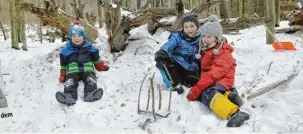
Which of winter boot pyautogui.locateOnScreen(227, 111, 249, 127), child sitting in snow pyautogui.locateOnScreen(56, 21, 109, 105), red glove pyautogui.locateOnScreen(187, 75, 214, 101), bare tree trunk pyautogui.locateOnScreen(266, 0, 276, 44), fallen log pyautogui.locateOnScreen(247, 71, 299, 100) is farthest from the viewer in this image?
bare tree trunk pyautogui.locateOnScreen(266, 0, 276, 44)

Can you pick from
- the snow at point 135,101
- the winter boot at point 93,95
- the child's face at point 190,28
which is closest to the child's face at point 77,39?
the snow at point 135,101

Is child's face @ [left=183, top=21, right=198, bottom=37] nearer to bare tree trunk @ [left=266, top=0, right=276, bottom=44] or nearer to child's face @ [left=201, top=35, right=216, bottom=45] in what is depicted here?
child's face @ [left=201, top=35, right=216, bottom=45]

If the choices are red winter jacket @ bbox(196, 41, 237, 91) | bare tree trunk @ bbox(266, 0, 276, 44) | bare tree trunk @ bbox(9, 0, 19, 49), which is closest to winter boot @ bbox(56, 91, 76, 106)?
red winter jacket @ bbox(196, 41, 237, 91)

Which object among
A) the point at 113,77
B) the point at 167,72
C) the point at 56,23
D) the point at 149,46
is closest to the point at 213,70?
the point at 167,72

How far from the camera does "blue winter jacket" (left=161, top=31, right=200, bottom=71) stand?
4422 mm

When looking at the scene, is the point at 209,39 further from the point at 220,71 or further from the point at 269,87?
the point at 269,87

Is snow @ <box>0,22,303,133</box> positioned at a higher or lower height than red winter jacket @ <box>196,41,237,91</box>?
lower

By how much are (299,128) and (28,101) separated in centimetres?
359

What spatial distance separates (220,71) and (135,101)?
1156mm

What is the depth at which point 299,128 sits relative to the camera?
3070 millimetres

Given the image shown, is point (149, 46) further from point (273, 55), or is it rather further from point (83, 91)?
point (273, 55)

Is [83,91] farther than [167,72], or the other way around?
[83,91]

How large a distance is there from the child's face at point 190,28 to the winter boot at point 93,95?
1449 mm

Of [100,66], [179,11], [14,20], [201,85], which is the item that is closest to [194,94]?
[201,85]
